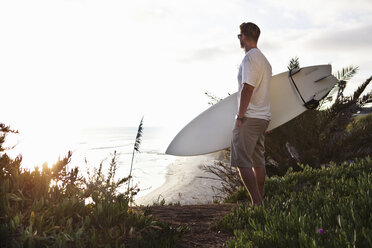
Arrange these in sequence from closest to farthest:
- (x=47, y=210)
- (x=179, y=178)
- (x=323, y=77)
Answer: (x=47, y=210) < (x=323, y=77) < (x=179, y=178)

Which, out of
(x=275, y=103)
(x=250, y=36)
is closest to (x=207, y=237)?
(x=250, y=36)

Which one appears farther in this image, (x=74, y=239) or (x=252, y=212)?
(x=252, y=212)

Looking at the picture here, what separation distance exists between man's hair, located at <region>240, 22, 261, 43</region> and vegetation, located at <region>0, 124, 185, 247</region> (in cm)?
223

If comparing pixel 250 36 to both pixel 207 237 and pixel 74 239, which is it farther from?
pixel 74 239

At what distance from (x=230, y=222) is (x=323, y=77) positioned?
355 centimetres

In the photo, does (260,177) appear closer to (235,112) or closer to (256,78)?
(256,78)

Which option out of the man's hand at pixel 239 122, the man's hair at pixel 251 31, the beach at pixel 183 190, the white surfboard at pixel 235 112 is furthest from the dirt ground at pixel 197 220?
the beach at pixel 183 190

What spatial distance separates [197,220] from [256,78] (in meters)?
1.64

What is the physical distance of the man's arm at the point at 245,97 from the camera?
3297 mm

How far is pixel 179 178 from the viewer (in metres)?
14.6

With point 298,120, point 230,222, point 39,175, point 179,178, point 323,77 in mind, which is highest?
point 323,77

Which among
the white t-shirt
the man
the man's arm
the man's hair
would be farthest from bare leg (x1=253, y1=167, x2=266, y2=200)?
the man's hair

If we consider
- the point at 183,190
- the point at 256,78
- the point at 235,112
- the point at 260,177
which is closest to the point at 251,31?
the point at 256,78

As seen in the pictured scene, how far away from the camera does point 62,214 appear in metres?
2.34
